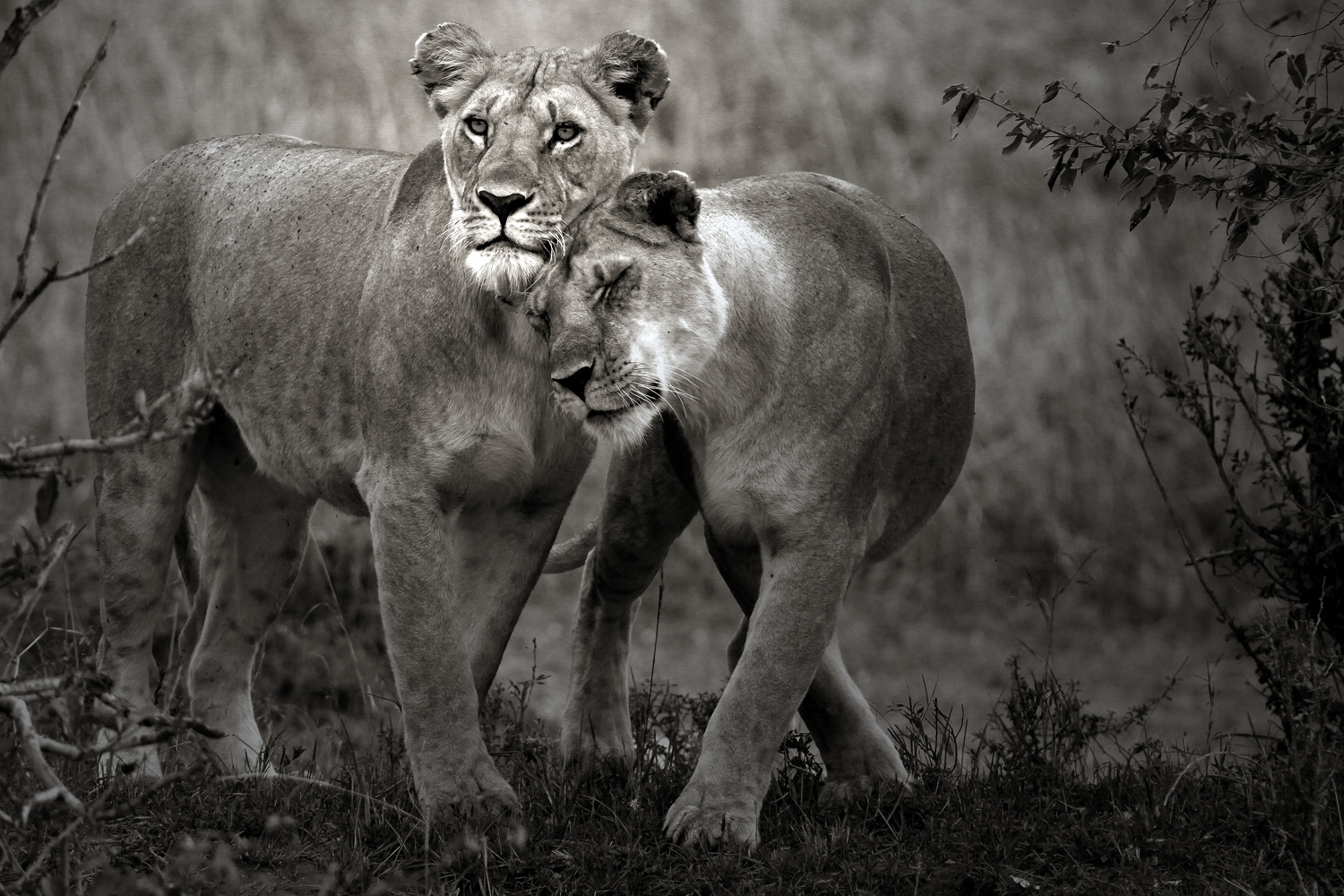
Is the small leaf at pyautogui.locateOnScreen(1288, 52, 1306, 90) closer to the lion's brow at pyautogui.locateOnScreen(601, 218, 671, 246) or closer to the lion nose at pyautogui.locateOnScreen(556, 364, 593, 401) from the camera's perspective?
the lion's brow at pyautogui.locateOnScreen(601, 218, 671, 246)

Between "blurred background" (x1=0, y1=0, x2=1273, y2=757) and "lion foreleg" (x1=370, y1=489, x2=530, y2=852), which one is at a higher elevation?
"blurred background" (x1=0, y1=0, x2=1273, y2=757)

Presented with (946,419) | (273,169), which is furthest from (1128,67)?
(273,169)

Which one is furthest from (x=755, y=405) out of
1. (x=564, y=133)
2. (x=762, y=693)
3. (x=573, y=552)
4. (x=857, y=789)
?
(x=573, y=552)

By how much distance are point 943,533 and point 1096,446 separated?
109 centimetres

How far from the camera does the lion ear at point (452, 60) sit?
439 cm

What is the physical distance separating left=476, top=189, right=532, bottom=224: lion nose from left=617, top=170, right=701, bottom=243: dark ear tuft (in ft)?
0.93

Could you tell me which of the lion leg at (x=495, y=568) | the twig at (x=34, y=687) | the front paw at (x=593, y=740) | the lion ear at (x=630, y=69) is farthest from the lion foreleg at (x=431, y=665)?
the twig at (x=34, y=687)

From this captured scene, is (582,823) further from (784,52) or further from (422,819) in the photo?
(784,52)

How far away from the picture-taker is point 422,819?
4000 mm

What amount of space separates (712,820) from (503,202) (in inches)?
64.0

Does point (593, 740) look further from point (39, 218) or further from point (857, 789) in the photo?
point (39, 218)

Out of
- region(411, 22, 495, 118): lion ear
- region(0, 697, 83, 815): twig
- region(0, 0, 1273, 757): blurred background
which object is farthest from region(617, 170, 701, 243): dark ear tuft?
region(0, 0, 1273, 757): blurred background

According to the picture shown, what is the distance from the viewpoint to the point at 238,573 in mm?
5551

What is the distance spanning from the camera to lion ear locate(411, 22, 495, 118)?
4387 mm
